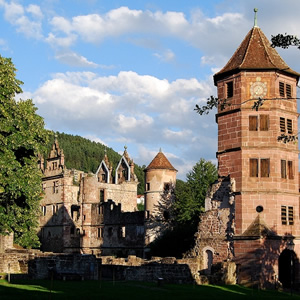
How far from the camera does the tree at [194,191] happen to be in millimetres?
50688

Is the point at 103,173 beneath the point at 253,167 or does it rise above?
above

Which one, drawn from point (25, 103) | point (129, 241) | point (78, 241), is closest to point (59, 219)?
point (78, 241)

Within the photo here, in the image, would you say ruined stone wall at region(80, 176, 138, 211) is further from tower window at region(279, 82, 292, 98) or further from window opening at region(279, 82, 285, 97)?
window opening at region(279, 82, 285, 97)

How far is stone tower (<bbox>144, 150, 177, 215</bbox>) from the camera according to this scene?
54.8 meters

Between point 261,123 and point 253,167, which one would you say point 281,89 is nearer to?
point 261,123

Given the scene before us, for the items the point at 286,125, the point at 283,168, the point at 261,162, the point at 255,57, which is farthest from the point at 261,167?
the point at 255,57

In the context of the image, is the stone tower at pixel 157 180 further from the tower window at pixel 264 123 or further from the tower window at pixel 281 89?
the tower window at pixel 281 89

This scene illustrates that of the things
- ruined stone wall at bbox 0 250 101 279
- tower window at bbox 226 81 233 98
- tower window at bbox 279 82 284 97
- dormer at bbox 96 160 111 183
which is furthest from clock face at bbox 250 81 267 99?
dormer at bbox 96 160 111 183

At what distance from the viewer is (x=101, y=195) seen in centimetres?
7225

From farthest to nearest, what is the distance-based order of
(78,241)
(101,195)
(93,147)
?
1. (93,147)
2. (101,195)
3. (78,241)

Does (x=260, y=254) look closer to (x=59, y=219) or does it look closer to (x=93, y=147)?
(x=59, y=219)

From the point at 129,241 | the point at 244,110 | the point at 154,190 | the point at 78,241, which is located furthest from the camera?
the point at 78,241

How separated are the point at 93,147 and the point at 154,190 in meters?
114

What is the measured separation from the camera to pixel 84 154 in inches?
6245
